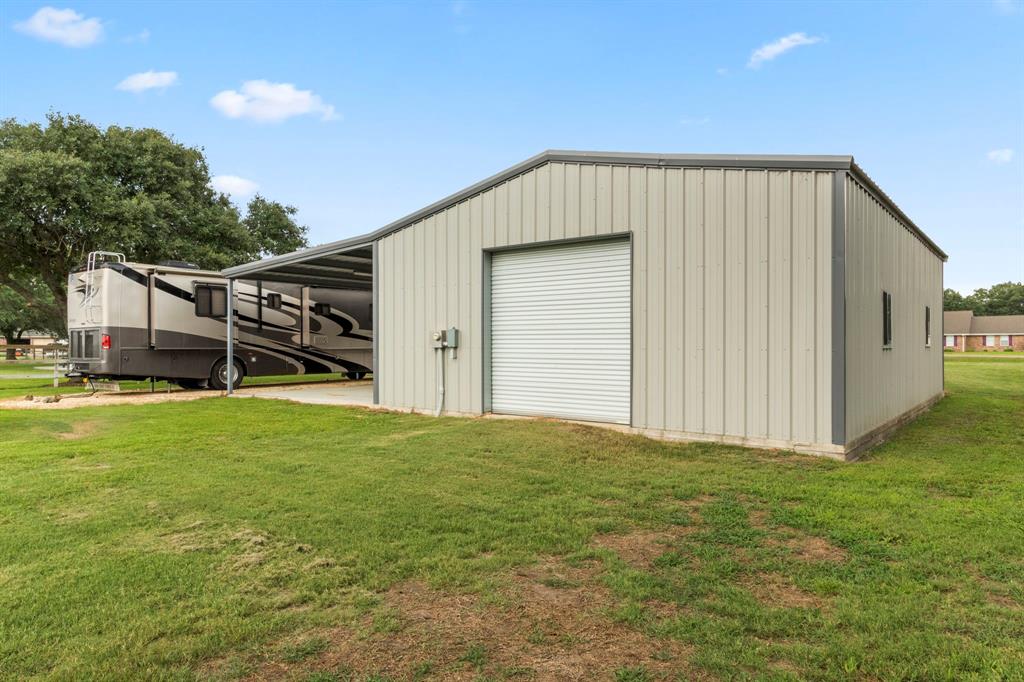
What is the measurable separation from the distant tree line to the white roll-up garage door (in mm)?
98044

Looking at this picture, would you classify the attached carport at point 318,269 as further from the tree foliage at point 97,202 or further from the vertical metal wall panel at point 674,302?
the tree foliage at point 97,202

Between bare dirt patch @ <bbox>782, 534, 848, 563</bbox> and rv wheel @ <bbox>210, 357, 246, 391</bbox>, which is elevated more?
rv wheel @ <bbox>210, 357, 246, 391</bbox>

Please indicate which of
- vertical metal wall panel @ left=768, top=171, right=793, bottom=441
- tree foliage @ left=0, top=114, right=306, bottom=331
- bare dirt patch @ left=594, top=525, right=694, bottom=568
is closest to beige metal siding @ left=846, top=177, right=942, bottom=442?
vertical metal wall panel @ left=768, top=171, right=793, bottom=441

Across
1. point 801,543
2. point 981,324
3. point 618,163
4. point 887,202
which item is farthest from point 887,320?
point 981,324

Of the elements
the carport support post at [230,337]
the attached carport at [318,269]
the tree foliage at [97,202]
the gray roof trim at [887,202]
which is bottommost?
the carport support post at [230,337]

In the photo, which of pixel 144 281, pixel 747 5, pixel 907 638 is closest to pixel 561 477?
pixel 907 638

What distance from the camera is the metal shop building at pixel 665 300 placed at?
6789mm

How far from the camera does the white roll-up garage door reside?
8.45 m

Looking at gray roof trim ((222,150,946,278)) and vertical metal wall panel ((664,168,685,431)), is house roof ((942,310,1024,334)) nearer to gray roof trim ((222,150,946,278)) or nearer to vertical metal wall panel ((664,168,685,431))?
gray roof trim ((222,150,946,278))

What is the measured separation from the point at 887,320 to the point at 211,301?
13.9 metres

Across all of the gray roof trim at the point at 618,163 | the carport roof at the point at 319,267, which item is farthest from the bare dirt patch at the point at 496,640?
the carport roof at the point at 319,267

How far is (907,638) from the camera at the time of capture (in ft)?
8.68

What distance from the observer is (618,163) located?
318 inches

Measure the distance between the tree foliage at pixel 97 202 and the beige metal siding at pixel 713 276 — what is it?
49.3 feet
